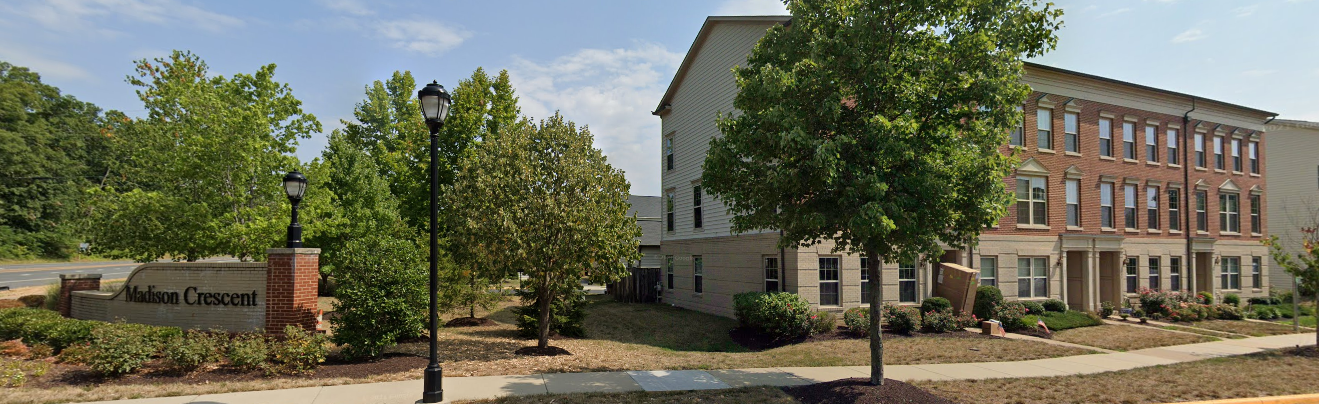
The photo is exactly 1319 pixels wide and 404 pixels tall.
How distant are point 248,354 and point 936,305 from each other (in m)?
16.9

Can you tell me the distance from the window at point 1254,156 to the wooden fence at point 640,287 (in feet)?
96.4

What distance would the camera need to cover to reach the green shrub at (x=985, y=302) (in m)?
18.8

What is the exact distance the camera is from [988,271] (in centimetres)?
2169

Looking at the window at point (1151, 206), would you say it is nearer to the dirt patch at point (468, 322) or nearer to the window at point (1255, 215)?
the window at point (1255, 215)

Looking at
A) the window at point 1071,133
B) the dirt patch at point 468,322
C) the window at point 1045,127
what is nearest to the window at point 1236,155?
the window at point 1071,133

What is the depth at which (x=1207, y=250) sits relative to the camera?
91.0 ft

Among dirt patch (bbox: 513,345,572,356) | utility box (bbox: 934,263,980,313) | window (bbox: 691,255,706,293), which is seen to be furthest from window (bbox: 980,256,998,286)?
dirt patch (bbox: 513,345,572,356)

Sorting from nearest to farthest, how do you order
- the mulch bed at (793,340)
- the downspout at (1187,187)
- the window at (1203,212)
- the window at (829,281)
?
the mulch bed at (793,340)
the window at (829,281)
the downspout at (1187,187)
the window at (1203,212)

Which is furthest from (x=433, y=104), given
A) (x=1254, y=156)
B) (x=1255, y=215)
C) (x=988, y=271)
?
(x=1255, y=215)

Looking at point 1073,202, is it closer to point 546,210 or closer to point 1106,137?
point 1106,137

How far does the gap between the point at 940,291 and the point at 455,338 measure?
14.9 m

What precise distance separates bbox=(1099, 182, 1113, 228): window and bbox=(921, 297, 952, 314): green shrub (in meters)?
11.1

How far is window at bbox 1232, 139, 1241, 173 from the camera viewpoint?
1150 inches

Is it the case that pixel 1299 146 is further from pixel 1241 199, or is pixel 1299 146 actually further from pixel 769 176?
pixel 769 176
